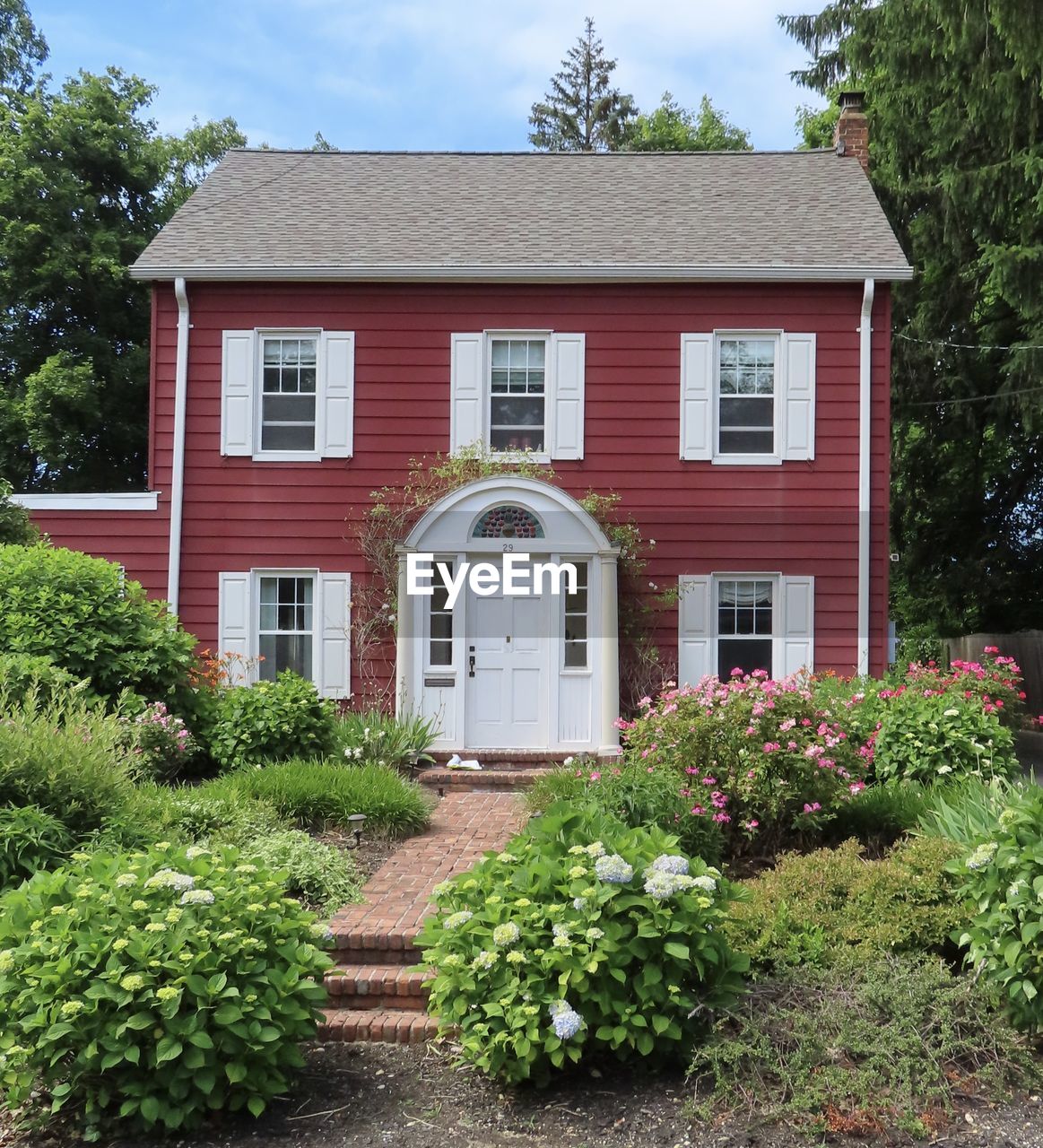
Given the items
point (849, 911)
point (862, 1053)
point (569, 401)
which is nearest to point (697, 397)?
point (569, 401)

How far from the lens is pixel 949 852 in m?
5.37

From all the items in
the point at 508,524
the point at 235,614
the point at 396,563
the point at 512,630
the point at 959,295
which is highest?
the point at 959,295

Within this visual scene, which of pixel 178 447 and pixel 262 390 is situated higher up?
pixel 262 390

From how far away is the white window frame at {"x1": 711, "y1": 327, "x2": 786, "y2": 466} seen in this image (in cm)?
1209

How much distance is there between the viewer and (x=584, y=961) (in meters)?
3.89

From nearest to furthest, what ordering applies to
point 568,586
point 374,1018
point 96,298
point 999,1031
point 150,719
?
1. point 999,1031
2. point 374,1018
3. point 150,719
4. point 568,586
5. point 96,298

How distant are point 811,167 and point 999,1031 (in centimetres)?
1273

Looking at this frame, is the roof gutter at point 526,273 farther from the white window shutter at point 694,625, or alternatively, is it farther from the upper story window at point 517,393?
the white window shutter at point 694,625

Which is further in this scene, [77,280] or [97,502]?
[77,280]

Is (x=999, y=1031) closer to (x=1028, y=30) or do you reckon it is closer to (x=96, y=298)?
(x=1028, y=30)

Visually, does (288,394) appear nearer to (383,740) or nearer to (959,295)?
(383,740)

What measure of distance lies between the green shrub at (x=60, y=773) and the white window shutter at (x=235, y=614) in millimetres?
5970

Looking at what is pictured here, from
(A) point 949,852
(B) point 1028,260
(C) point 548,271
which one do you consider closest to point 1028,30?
(C) point 548,271

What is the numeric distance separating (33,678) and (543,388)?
6.46 m
